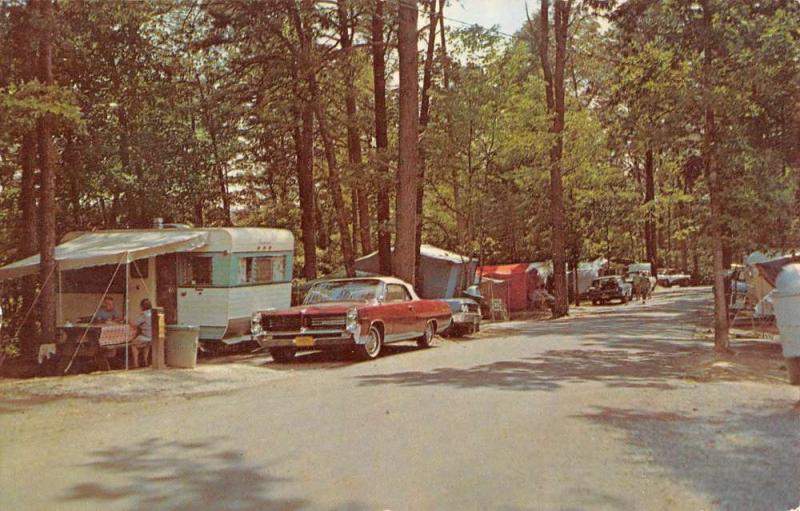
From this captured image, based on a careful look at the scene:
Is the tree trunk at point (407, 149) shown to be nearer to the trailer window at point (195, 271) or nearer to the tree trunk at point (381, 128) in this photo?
the tree trunk at point (381, 128)

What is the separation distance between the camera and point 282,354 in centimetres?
1614

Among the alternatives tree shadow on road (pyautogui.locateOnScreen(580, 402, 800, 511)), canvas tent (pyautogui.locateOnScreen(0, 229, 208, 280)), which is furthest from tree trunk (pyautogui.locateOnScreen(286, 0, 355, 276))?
tree shadow on road (pyautogui.locateOnScreen(580, 402, 800, 511))

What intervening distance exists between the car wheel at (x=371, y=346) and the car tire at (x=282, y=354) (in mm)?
1310

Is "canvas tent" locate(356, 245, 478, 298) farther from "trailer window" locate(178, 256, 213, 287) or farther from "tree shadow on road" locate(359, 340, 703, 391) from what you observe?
"tree shadow on road" locate(359, 340, 703, 391)

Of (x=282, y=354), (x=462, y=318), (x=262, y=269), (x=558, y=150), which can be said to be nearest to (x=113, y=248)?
(x=262, y=269)

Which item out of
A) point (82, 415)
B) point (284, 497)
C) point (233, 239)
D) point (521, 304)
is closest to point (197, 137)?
point (233, 239)

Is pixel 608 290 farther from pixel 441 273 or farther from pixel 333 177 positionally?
pixel 333 177

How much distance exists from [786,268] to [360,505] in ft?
20.4

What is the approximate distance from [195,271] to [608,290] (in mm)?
31055

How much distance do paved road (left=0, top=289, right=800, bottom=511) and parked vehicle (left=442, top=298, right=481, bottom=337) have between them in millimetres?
9904

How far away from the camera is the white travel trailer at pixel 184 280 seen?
18.6 m

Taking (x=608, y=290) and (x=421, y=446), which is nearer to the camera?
(x=421, y=446)

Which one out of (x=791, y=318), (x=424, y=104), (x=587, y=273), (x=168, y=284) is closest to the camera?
(x=791, y=318)

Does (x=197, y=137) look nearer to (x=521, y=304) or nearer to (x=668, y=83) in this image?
(x=521, y=304)
